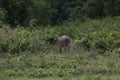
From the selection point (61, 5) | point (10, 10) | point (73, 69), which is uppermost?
point (73, 69)

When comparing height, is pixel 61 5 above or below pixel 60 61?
below

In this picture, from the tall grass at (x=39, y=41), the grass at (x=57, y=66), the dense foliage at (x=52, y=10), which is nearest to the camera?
the grass at (x=57, y=66)

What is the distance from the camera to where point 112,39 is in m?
20.7

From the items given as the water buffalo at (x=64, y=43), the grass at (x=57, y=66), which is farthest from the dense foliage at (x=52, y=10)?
the grass at (x=57, y=66)

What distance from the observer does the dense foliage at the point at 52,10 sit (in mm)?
30938

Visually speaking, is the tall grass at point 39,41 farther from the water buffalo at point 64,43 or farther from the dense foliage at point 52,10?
the dense foliage at point 52,10

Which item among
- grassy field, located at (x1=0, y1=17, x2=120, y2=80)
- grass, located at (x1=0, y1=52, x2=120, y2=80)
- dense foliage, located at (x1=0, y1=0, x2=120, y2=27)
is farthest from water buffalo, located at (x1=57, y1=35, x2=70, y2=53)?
dense foliage, located at (x1=0, y1=0, x2=120, y2=27)

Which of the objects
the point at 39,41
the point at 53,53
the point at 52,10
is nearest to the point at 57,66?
the point at 53,53

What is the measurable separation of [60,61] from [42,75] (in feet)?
6.54

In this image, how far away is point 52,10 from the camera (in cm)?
3847

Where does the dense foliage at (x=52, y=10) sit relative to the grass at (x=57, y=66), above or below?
below

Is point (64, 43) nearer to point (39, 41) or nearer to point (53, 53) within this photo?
point (39, 41)

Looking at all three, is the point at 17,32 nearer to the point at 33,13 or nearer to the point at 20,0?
the point at 20,0

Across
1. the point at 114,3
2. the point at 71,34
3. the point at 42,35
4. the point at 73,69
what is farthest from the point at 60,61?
the point at 114,3
